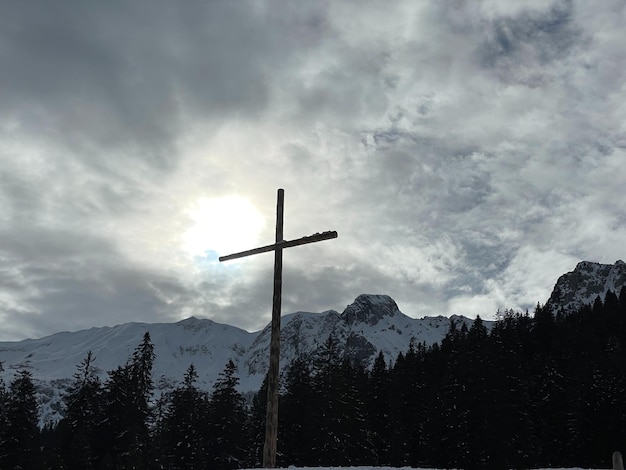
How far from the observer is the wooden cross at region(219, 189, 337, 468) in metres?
13.5

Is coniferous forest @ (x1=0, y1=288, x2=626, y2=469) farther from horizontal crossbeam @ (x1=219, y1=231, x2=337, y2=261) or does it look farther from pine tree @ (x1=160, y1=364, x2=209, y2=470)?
horizontal crossbeam @ (x1=219, y1=231, x2=337, y2=261)

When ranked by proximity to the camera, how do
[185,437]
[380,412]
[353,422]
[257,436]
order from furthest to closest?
[380,412] → [257,436] → [185,437] → [353,422]

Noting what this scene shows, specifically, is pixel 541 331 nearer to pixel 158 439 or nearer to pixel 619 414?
pixel 619 414

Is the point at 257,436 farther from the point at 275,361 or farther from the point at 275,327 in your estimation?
the point at 275,361

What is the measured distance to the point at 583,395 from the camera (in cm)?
5788

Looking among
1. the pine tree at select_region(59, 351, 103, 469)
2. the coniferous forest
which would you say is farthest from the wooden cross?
the pine tree at select_region(59, 351, 103, 469)

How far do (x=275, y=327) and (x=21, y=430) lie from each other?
5330 cm

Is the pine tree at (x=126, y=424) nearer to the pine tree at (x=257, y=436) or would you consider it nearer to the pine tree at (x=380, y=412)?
the pine tree at (x=257, y=436)

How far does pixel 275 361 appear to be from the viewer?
13797mm

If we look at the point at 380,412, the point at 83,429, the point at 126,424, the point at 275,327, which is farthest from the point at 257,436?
the point at 275,327

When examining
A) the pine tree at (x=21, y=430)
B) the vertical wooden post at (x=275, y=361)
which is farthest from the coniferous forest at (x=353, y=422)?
→ the vertical wooden post at (x=275, y=361)

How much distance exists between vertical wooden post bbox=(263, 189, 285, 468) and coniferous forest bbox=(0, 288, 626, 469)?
43.0m

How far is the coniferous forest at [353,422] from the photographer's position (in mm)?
56562

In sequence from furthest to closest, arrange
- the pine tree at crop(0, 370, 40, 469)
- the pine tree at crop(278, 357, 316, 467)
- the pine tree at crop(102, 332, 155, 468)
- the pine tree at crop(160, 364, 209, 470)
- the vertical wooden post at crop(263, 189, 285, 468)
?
the pine tree at crop(278, 357, 316, 467)
the pine tree at crop(160, 364, 209, 470)
the pine tree at crop(102, 332, 155, 468)
the pine tree at crop(0, 370, 40, 469)
the vertical wooden post at crop(263, 189, 285, 468)
